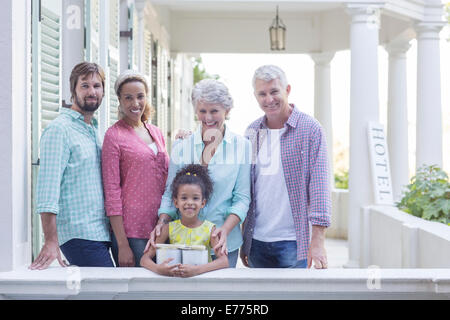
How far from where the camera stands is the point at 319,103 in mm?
11219

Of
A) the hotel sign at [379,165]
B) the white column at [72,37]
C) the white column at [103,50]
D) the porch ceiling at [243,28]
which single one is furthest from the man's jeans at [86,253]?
the porch ceiling at [243,28]

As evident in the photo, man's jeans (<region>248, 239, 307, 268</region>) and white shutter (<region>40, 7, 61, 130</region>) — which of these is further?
white shutter (<region>40, 7, 61, 130</region>)

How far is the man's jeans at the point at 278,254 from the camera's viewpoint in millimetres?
3117

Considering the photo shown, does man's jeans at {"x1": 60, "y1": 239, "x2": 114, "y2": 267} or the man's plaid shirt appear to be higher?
the man's plaid shirt

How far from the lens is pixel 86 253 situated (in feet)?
9.49

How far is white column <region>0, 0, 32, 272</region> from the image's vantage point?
274 cm

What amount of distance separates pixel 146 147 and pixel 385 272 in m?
1.17

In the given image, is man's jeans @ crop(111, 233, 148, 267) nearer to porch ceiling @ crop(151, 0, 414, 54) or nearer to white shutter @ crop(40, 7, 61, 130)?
white shutter @ crop(40, 7, 61, 130)

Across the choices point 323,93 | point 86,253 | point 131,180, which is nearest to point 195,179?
point 131,180

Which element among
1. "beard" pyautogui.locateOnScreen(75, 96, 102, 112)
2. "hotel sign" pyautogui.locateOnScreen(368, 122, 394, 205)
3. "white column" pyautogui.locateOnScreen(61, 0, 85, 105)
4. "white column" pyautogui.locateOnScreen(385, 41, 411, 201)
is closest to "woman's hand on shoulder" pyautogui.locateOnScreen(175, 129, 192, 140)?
"beard" pyautogui.locateOnScreen(75, 96, 102, 112)

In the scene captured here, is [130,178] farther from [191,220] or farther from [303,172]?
[303,172]

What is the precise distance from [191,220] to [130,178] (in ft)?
1.09

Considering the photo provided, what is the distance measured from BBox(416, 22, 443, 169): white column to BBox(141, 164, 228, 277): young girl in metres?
5.62

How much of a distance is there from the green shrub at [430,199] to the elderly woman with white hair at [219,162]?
9.16 feet
